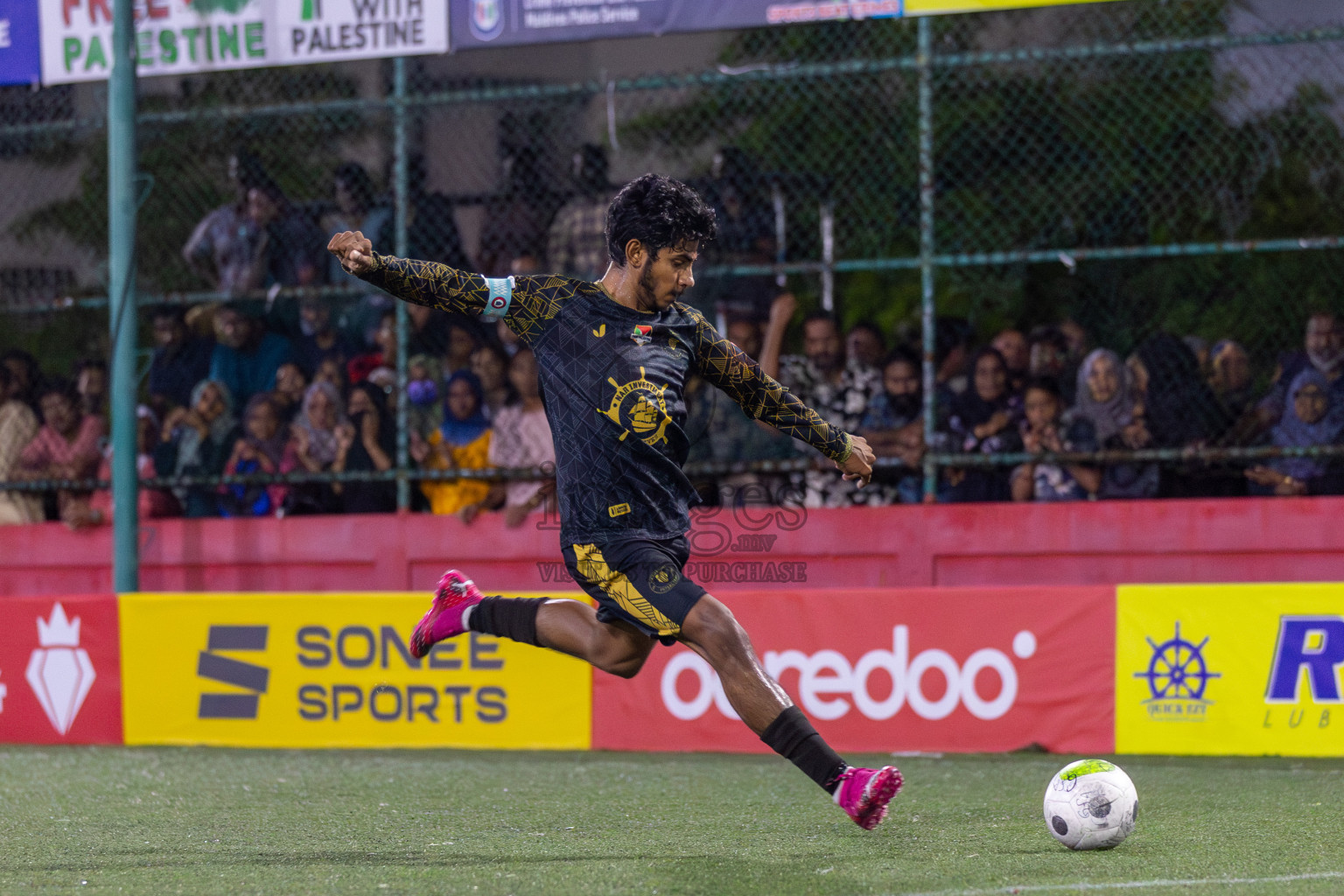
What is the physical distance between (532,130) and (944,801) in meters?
5.32

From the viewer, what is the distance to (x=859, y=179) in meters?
10.3

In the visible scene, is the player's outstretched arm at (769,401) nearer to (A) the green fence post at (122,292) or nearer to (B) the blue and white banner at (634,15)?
(B) the blue and white banner at (634,15)

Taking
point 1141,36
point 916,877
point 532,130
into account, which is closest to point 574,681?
point 532,130

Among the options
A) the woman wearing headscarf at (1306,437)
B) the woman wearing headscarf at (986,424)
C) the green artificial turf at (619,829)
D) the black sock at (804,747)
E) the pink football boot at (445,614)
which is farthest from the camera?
the woman wearing headscarf at (986,424)

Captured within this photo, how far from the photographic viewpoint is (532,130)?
988 cm

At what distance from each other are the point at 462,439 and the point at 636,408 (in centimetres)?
473

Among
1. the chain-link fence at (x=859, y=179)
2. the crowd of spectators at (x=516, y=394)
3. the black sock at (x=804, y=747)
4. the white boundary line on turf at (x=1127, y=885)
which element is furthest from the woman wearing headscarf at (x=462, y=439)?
the white boundary line on turf at (x=1127, y=885)

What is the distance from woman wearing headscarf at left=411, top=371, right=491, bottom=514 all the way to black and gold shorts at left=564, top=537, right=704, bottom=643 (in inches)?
178

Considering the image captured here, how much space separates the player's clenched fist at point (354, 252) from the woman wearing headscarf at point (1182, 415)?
520cm

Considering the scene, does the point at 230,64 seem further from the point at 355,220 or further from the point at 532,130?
the point at 532,130

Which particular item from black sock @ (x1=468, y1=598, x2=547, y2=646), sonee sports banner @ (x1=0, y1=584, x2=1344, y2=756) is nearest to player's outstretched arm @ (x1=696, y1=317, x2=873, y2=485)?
black sock @ (x1=468, y1=598, x2=547, y2=646)

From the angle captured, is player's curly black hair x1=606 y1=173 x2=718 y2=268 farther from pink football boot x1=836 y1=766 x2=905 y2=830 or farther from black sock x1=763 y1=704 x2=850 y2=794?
pink football boot x1=836 y1=766 x2=905 y2=830

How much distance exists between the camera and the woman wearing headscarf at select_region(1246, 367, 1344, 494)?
27.4 feet

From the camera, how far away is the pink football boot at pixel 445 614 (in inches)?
224
